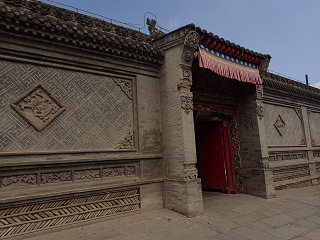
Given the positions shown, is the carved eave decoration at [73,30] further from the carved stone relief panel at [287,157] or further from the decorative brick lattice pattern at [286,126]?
the carved stone relief panel at [287,157]

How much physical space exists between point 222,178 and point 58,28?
22.7ft

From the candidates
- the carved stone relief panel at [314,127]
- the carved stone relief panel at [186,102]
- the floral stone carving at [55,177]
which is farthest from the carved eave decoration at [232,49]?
the carved stone relief panel at [314,127]

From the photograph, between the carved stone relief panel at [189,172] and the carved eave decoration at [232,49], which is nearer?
the carved stone relief panel at [189,172]

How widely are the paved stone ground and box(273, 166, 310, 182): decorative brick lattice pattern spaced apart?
2442 millimetres

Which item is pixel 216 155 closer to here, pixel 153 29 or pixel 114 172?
pixel 114 172

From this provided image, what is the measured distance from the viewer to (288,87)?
10.5 metres

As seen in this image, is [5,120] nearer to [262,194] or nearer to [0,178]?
[0,178]

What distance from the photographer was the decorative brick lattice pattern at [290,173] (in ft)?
31.2

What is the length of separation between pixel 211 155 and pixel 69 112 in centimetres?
562

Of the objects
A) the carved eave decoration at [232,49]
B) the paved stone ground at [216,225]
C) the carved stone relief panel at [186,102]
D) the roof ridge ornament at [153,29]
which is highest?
the roof ridge ornament at [153,29]

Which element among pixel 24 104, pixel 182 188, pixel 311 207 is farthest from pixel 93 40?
pixel 311 207

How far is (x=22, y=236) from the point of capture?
4.35 m

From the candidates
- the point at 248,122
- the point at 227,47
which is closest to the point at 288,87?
the point at 248,122

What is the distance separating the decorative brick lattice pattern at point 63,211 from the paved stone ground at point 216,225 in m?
0.17
